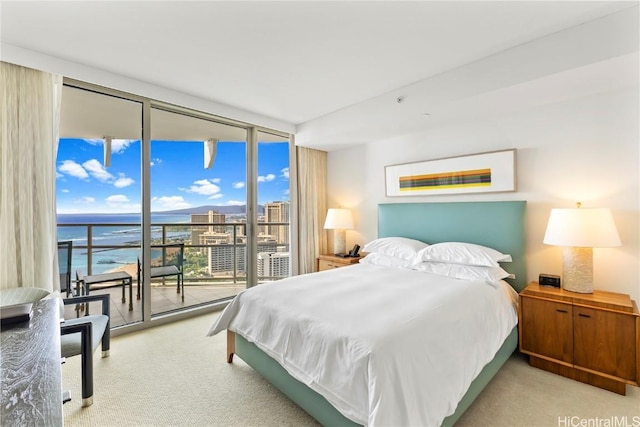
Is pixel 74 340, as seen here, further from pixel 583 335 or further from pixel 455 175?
pixel 455 175

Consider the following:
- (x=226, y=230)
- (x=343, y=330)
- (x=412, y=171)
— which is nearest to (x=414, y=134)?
(x=412, y=171)

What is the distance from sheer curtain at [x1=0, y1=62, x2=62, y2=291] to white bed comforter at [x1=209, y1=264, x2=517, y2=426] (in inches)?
63.8

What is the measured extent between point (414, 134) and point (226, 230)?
3.29m

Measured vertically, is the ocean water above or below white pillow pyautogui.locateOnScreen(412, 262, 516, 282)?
above

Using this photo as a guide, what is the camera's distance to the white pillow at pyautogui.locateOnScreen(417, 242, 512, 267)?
2.64 meters

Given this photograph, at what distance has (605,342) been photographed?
6.66 feet

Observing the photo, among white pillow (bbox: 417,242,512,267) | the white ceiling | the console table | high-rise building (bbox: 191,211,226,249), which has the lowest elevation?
the console table

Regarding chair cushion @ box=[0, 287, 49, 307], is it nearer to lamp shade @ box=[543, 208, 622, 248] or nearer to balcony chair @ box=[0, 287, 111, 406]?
balcony chair @ box=[0, 287, 111, 406]

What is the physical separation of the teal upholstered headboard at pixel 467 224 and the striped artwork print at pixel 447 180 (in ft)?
0.75

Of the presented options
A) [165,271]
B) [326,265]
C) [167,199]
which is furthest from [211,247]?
[326,265]

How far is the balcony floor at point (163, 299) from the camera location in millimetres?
3287

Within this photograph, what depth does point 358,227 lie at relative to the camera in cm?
447

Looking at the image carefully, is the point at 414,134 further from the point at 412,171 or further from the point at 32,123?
the point at 32,123

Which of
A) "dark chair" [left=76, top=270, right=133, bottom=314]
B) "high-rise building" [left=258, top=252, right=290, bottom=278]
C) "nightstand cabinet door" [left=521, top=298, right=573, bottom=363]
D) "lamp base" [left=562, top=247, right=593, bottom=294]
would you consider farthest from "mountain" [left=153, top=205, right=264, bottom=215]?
"lamp base" [left=562, top=247, right=593, bottom=294]
